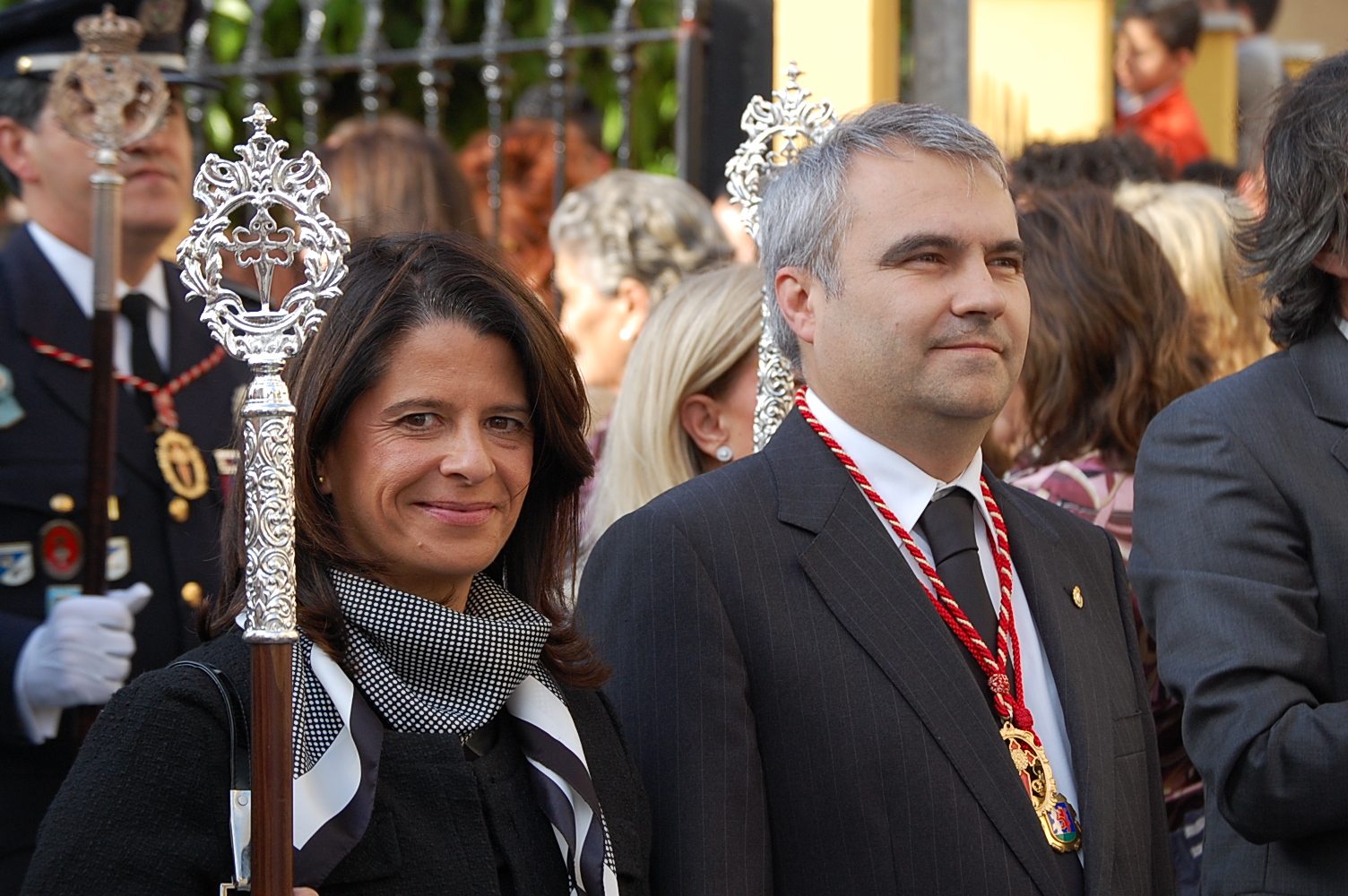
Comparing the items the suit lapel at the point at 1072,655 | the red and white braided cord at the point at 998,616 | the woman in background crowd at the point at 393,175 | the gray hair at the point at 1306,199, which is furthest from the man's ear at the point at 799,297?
the woman in background crowd at the point at 393,175

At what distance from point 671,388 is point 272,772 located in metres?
1.80

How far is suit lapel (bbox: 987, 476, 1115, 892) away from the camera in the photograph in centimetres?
232

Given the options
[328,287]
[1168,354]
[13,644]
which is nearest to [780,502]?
[328,287]

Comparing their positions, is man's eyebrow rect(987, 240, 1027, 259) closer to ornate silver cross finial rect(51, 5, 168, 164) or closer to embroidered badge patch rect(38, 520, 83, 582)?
ornate silver cross finial rect(51, 5, 168, 164)

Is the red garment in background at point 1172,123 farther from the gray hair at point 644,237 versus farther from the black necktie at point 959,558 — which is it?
the black necktie at point 959,558

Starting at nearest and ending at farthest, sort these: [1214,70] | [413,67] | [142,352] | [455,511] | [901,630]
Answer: [455,511]
[901,630]
[142,352]
[413,67]
[1214,70]

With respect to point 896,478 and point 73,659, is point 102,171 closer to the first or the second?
point 73,659

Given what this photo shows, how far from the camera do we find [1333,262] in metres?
2.60

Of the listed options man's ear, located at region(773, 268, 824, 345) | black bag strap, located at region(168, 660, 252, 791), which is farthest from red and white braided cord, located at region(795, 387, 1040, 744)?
black bag strap, located at region(168, 660, 252, 791)

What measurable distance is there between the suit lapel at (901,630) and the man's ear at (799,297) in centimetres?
21

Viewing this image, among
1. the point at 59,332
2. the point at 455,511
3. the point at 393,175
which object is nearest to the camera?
the point at 455,511

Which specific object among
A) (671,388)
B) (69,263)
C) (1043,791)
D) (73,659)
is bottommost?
(73,659)

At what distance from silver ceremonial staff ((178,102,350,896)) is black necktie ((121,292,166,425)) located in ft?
6.30

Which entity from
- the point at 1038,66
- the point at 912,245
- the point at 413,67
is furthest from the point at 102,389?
the point at 413,67
